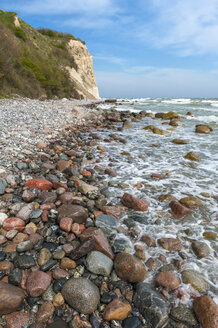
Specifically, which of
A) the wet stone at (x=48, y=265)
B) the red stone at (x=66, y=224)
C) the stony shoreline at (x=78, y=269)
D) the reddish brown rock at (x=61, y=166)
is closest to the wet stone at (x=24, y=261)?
the stony shoreline at (x=78, y=269)

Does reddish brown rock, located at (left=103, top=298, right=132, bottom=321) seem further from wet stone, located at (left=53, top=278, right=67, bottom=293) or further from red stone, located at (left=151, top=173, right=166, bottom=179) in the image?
red stone, located at (left=151, top=173, right=166, bottom=179)

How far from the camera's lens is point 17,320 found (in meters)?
1.77

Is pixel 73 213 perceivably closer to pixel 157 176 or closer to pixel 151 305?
pixel 151 305

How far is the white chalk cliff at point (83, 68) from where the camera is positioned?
128ft

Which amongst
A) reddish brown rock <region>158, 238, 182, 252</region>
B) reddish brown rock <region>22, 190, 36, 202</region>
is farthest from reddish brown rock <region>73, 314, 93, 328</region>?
reddish brown rock <region>22, 190, 36, 202</region>

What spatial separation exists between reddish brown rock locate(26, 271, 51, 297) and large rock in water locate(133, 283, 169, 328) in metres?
0.98

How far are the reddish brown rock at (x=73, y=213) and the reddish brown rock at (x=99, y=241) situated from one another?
0.30 m

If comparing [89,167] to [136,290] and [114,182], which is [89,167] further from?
[136,290]

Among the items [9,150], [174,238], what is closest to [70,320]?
[174,238]

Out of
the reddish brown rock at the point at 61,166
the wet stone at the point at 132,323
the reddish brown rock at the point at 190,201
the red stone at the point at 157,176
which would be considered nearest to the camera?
the wet stone at the point at 132,323

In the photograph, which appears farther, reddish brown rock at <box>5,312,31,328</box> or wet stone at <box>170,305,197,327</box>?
wet stone at <box>170,305,197,327</box>

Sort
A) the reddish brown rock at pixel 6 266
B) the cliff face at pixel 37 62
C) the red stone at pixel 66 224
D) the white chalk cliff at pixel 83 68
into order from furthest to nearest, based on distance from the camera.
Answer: the white chalk cliff at pixel 83 68 → the cliff face at pixel 37 62 → the red stone at pixel 66 224 → the reddish brown rock at pixel 6 266

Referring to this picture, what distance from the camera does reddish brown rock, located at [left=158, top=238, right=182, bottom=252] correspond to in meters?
2.81

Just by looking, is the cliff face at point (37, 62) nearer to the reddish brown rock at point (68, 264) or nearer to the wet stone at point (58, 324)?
the reddish brown rock at point (68, 264)
